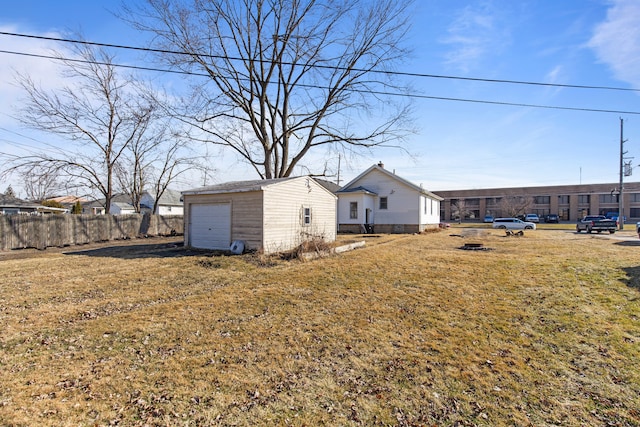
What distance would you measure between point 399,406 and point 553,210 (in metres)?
65.1

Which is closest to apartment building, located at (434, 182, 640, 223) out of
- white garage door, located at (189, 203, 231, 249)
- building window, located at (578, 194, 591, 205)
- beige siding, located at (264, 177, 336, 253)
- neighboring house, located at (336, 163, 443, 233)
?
building window, located at (578, 194, 591, 205)

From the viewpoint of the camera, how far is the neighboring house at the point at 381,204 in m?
25.4

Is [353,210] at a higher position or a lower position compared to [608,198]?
lower

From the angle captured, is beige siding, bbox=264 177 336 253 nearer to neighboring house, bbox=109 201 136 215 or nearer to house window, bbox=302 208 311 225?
house window, bbox=302 208 311 225

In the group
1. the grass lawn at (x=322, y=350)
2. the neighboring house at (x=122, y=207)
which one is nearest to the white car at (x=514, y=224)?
the grass lawn at (x=322, y=350)

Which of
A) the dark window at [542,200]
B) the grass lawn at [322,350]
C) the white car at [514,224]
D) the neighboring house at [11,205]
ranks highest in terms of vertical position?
the dark window at [542,200]

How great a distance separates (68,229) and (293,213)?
44.0 ft

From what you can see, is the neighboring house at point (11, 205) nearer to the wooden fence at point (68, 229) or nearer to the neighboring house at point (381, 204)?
the wooden fence at point (68, 229)

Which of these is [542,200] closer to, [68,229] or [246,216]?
[246,216]

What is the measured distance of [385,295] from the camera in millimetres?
7312

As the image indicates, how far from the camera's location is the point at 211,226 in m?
14.6

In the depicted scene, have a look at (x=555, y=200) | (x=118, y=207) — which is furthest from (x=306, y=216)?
(x=555, y=200)

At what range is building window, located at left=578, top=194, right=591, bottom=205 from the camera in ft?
174

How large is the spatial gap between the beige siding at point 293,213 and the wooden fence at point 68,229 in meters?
12.8
